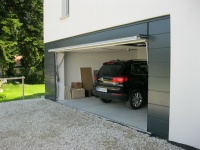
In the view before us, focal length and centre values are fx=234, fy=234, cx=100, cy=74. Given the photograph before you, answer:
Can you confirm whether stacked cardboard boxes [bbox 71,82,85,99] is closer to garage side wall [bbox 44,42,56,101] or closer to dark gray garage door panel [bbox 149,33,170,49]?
garage side wall [bbox 44,42,56,101]

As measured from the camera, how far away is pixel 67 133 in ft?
19.2

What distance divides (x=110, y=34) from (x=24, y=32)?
59.9 feet

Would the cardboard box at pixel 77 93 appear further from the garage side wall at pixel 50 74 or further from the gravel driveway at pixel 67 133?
the gravel driveway at pixel 67 133

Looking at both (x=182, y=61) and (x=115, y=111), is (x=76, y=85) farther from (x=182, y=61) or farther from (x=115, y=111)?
(x=182, y=61)

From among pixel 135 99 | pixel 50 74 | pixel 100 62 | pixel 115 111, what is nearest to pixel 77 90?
pixel 50 74

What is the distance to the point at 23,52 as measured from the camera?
24.0m

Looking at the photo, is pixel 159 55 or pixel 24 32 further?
pixel 24 32

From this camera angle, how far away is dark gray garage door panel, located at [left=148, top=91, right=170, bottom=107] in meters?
5.14

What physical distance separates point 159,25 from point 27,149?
12.8ft

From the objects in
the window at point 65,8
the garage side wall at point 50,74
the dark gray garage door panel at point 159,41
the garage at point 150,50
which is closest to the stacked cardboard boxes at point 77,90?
the garage at point 150,50

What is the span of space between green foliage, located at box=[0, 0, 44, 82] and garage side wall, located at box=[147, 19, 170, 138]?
1756 centimetres

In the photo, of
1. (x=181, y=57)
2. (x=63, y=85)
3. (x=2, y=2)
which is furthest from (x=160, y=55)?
(x=2, y=2)

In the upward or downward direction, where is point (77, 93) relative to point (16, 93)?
upward

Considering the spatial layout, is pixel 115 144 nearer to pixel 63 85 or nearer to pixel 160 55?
pixel 160 55
